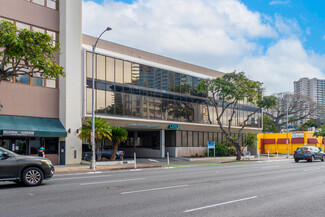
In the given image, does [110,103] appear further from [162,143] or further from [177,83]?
[177,83]

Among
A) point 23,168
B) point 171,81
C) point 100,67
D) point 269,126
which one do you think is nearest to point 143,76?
point 171,81

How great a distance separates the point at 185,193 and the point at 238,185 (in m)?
3.27

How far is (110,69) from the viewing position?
33000mm

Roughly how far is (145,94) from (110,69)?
5332 mm

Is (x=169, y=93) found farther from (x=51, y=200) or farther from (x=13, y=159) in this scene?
(x=51, y=200)

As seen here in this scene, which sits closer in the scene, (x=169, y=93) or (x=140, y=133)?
(x=169, y=93)

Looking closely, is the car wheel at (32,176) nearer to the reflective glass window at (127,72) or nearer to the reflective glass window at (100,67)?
the reflective glass window at (100,67)

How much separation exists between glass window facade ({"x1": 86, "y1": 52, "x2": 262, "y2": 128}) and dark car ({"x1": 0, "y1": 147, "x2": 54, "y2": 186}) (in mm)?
16872

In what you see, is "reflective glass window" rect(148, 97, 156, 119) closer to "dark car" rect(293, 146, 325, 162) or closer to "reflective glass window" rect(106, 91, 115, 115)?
"reflective glass window" rect(106, 91, 115, 115)

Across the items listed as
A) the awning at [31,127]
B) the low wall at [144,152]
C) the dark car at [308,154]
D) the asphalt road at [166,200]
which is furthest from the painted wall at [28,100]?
the dark car at [308,154]

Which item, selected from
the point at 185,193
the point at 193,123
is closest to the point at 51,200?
the point at 185,193

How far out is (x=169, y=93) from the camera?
3975cm

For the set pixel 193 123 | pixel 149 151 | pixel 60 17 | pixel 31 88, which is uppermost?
pixel 60 17

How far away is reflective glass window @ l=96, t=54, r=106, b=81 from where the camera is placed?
105 feet
